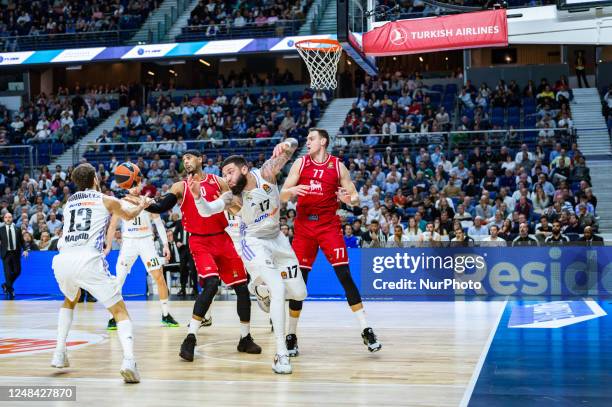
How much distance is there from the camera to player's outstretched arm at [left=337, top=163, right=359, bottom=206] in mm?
8766

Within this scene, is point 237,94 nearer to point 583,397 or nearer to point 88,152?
point 88,152

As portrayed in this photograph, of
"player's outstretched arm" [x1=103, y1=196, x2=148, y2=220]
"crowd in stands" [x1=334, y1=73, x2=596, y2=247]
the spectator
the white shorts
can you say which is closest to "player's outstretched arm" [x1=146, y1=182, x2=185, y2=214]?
"player's outstretched arm" [x1=103, y1=196, x2=148, y2=220]

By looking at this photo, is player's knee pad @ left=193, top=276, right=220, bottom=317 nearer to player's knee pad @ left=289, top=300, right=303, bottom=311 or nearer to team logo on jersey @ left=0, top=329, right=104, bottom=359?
player's knee pad @ left=289, top=300, right=303, bottom=311

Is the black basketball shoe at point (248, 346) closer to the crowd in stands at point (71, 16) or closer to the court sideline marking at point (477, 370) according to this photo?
the court sideline marking at point (477, 370)

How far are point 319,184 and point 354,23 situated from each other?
6.71 m

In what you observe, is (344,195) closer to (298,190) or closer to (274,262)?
(298,190)

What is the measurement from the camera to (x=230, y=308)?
51.1 feet

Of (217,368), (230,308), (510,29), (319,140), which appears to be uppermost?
(510,29)

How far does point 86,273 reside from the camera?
781 cm

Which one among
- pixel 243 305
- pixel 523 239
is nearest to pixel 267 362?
pixel 243 305

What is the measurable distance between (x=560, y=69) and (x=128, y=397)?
28515 millimetres

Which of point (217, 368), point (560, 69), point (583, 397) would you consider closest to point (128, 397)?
A: point (217, 368)

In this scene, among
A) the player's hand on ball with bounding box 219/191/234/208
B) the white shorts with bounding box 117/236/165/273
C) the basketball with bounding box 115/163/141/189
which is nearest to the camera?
the player's hand on ball with bounding box 219/191/234/208

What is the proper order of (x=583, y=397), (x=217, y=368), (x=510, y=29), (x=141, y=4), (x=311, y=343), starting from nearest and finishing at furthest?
(x=583, y=397)
(x=217, y=368)
(x=311, y=343)
(x=510, y=29)
(x=141, y=4)
